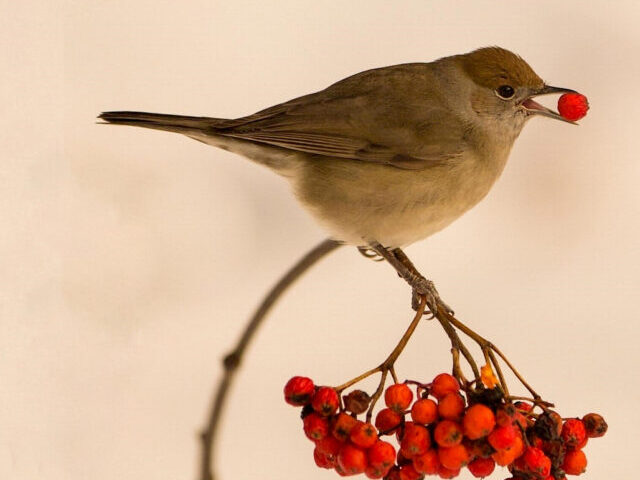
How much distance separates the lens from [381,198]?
2.76 meters

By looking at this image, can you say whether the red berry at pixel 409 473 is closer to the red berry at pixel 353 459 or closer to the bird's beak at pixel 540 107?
the red berry at pixel 353 459

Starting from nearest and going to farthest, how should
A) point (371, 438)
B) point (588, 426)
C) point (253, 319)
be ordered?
point (371, 438), point (588, 426), point (253, 319)

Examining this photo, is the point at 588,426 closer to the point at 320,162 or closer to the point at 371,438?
the point at 371,438

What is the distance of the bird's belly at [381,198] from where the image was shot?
2.76 metres

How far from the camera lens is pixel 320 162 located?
284 cm

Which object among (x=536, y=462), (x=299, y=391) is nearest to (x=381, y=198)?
(x=299, y=391)

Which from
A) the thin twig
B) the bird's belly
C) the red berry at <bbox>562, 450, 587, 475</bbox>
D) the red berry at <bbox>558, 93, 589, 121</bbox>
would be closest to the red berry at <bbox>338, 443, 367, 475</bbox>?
the red berry at <bbox>562, 450, 587, 475</bbox>

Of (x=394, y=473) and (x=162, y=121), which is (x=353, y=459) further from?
(x=162, y=121)

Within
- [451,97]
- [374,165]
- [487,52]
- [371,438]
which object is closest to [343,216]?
[374,165]

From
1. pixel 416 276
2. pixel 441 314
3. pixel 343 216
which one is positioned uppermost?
pixel 343 216

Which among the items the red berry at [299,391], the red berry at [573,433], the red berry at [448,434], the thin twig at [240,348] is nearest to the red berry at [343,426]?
the red berry at [299,391]

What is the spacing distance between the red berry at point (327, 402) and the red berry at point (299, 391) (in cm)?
3

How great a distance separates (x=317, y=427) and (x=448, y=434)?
360mm

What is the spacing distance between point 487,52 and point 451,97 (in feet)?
0.67
